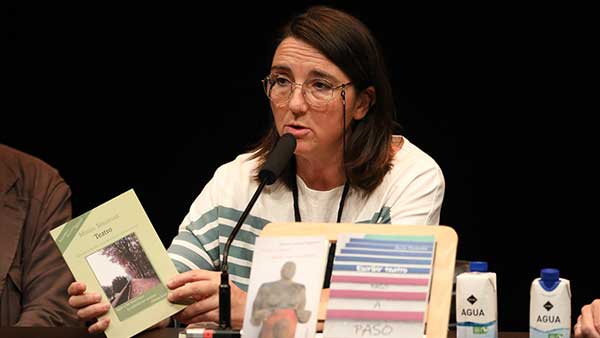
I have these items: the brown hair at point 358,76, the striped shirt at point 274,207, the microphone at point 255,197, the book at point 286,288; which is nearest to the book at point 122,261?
the microphone at point 255,197

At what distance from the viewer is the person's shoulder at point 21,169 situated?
3.56 metres

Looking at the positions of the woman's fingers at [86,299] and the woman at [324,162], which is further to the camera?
the woman at [324,162]

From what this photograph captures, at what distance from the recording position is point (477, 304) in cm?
216

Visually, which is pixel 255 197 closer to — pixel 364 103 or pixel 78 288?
pixel 78 288

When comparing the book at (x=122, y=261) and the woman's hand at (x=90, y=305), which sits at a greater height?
the book at (x=122, y=261)

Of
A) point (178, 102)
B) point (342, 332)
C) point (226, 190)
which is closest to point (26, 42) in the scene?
point (178, 102)

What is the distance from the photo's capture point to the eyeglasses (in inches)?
115

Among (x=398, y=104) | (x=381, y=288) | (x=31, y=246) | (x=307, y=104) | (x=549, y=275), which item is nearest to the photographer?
(x=381, y=288)

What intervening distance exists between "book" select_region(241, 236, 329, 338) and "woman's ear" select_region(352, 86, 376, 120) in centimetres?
98

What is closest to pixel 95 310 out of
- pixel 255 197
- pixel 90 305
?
pixel 90 305

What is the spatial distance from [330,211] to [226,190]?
0.29m

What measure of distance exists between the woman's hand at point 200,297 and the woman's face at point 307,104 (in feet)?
1.82

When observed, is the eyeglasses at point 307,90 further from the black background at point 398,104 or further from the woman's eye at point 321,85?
the black background at point 398,104

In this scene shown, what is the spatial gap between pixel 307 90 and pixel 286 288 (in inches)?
36.5
